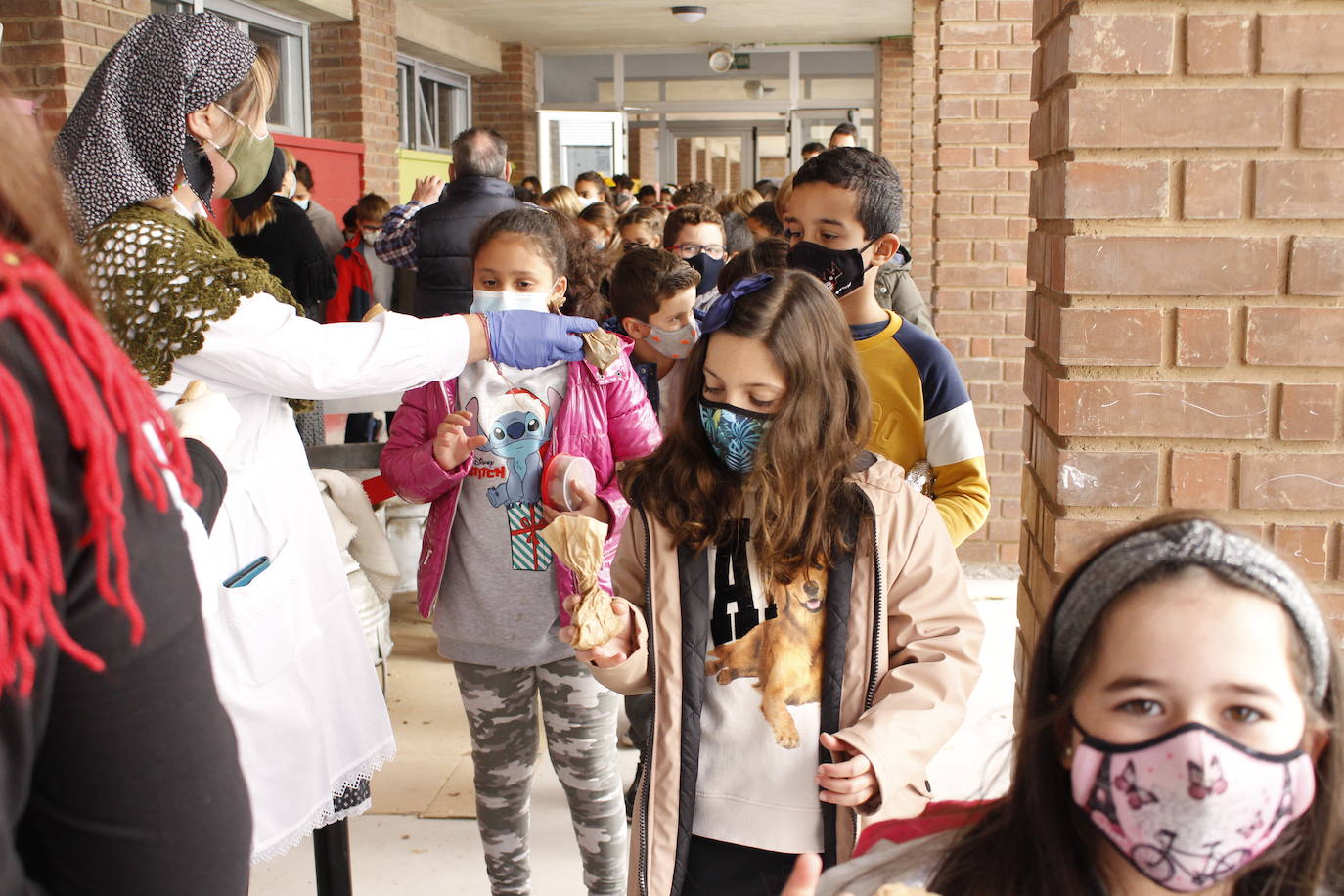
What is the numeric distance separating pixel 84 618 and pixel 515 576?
1.72 metres

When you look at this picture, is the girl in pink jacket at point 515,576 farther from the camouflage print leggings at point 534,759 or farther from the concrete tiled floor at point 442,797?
the concrete tiled floor at point 442,797

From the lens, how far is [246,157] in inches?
89.7

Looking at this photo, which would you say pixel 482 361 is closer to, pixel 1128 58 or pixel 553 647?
pixel 553 647

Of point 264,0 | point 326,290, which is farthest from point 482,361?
point 264,0

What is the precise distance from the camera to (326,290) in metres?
6.64

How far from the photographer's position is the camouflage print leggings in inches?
105

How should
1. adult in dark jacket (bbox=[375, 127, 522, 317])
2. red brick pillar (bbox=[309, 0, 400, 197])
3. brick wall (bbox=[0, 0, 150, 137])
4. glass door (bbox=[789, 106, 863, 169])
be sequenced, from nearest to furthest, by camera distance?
adult in dark jacket (bbox=[375, 127, 522, 317]) → brick wall (bbox=[0, 0, 150, 137]) → red brick pillar (bbox=[309, 0, 400, 197]) → glass door (bbox=[789, 106, 863, 169])

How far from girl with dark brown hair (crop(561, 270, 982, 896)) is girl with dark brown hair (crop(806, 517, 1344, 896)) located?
545 millimetres

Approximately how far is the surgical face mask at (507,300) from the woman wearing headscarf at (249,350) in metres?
0.36

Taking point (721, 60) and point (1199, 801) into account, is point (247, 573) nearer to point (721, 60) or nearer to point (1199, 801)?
point (1199, 801)

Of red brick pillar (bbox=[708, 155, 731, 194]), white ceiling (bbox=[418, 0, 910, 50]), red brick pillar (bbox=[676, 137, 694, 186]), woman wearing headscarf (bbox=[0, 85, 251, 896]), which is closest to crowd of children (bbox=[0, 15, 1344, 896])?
woman wearing headscarf (bbox=[0, 85, 251, 896])

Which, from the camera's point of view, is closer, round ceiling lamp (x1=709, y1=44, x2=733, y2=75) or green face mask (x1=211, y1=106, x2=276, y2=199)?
green face mask (x1=211, y1=106, x2=276, y2=199)

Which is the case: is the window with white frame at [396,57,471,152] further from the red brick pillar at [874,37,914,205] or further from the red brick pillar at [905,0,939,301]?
the red brick pillar at [905,0,939,301]

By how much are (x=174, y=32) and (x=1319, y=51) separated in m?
1.83
